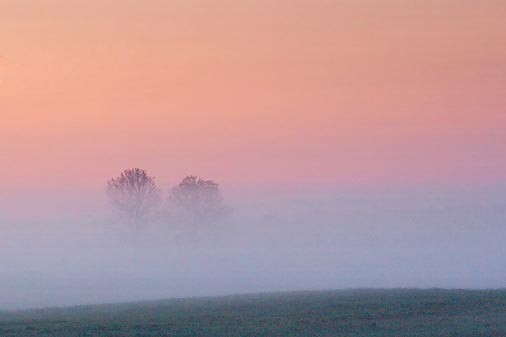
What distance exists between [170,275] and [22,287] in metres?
9.82

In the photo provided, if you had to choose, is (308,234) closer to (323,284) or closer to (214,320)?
(323,284)

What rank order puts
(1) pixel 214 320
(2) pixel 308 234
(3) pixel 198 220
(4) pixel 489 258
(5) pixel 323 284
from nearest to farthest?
(1) pixel 214 320
(5) pixel 323 284
(4) pixel 489 258
(3) pixel 198 220
(2) pixel 308 234

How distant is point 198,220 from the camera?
7681cm

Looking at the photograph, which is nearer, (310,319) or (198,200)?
(310,319)

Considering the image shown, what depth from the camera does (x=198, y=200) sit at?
77312mm

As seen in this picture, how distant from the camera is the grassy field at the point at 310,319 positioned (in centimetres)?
2223

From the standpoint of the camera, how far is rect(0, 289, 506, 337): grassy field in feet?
72.9

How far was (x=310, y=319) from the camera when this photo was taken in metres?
25.0

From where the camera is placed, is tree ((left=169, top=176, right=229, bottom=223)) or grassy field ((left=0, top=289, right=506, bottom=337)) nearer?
grassy field ((left=0, top=289, right=506, bottom=337))

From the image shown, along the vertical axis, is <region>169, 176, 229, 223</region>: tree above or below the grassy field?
above

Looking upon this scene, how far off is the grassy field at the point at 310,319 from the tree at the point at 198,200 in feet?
146

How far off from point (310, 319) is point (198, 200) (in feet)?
173

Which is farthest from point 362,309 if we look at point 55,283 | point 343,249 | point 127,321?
point 343,249

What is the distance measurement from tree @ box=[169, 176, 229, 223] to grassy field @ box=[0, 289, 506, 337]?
4444 cm
